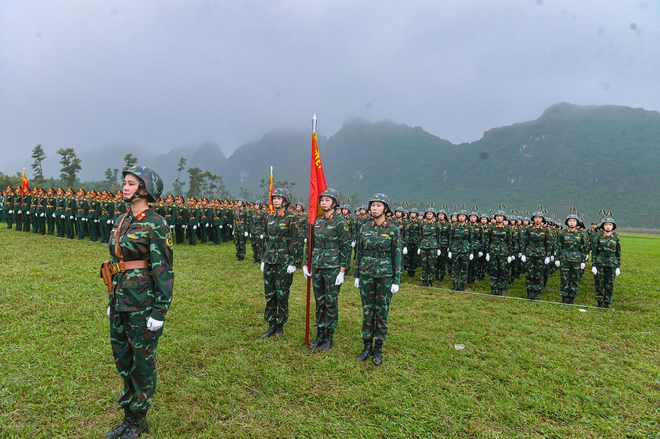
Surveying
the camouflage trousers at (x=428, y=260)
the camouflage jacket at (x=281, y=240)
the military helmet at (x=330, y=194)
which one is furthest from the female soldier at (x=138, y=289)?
the camouflage trousers at (x=428, y=260)

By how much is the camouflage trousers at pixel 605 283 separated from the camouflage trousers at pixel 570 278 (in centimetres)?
42

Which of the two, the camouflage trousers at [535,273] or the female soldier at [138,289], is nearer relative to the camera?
the female soldier at [138,289]

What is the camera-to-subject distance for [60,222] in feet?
49.9

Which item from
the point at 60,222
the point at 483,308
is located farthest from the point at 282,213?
the point at 60,222

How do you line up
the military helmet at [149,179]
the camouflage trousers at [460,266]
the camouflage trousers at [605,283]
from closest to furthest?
the military helmet at [149,179], the camouflage trousers at [605,283], the camouflage trousers at [460,266]

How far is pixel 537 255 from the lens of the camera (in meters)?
9.20

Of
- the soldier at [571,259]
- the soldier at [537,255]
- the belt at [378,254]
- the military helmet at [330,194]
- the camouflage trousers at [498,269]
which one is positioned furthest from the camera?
the camouflage trousers at [498,269]

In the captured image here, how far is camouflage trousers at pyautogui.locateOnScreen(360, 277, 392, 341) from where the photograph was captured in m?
4.86

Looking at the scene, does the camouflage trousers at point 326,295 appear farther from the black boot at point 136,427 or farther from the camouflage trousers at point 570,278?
the camouflage trousers at point 570,278

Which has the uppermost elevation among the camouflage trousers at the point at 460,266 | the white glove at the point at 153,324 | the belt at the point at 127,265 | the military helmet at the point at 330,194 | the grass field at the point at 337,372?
the military helmet at the point at 330,194

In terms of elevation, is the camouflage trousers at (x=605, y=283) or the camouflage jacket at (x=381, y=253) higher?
the camouflage jacket at (x=381, y=253)

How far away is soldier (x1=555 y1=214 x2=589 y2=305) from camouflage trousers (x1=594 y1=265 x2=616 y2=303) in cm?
38

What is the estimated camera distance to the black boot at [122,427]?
315 cm

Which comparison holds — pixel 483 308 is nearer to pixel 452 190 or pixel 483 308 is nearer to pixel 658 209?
pixel 658 209
